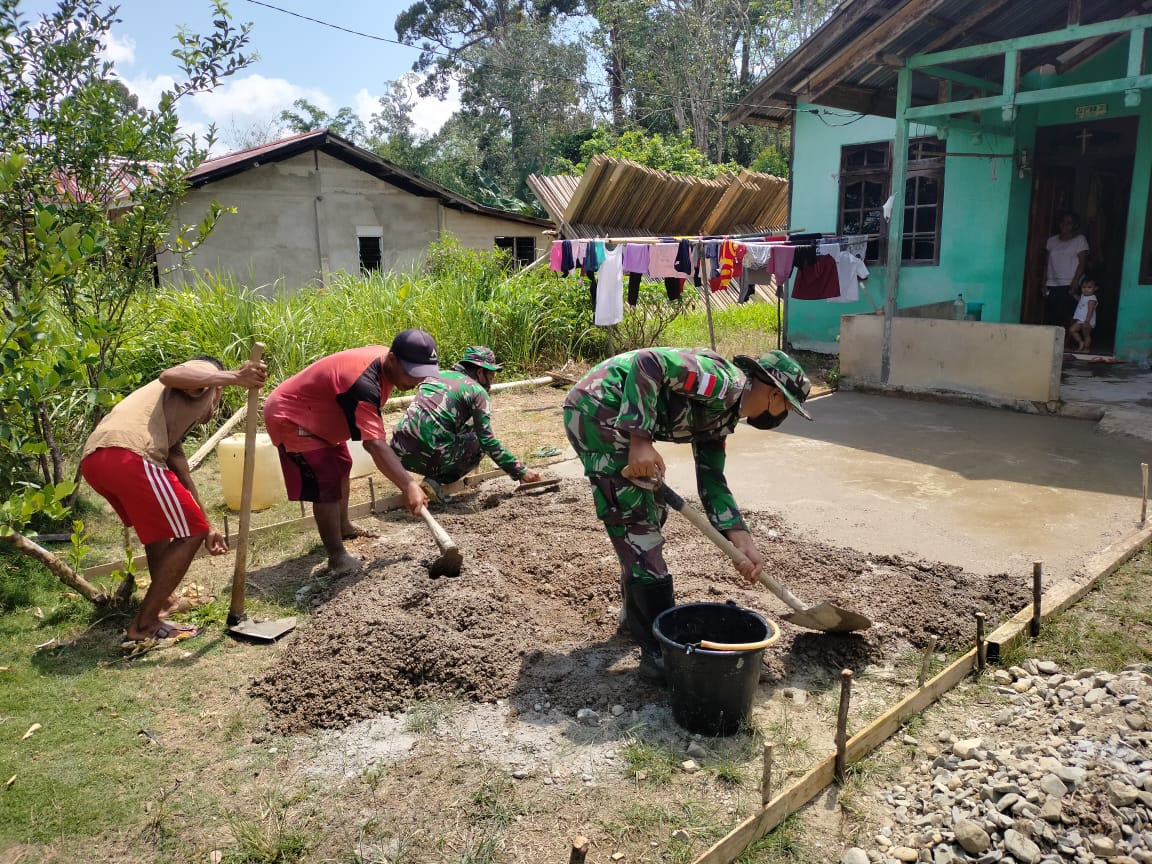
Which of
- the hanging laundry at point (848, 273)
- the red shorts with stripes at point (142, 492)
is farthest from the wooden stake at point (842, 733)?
the hanging laundry at point (848, 273)

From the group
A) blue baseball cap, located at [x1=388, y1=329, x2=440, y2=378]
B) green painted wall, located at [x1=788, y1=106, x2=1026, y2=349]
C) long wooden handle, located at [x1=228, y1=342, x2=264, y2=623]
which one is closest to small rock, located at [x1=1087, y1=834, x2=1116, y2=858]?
blue baseball cap, located at [x1=388, y1=329, x2=440, y2=378]

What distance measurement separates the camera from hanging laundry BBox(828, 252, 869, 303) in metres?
9.97

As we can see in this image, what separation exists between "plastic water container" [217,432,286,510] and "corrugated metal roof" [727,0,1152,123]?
272 inches

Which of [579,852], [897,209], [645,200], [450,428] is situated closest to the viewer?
[579,852]

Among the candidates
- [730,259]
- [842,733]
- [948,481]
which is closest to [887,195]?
[730,259]

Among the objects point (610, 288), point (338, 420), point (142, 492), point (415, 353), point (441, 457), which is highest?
point (610, 288)

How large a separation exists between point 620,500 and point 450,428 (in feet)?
8.61

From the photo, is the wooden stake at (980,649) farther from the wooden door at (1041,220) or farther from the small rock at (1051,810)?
the wooden door at (1041,220)

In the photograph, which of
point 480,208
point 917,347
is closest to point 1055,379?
point 917,347

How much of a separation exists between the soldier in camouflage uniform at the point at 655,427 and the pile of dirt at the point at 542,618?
1.38 ft

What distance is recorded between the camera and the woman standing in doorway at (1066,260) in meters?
9.98

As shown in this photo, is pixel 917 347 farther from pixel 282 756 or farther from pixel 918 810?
pixel 282 756

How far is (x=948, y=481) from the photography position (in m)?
6.23

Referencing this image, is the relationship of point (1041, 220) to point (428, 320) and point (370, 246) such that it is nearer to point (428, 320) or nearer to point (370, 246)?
point (428, 320)
